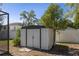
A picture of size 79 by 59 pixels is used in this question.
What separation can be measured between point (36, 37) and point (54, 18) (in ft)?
1.77

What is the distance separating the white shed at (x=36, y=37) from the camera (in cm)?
2600

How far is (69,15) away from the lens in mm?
25984

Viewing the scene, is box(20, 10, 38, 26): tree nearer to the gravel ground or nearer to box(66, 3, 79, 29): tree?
the gravel ground

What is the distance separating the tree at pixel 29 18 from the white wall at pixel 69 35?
56 centimetres

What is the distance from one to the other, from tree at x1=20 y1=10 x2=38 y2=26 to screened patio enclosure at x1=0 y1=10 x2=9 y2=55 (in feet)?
1.13

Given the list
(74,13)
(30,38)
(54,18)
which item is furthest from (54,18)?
(30,38)

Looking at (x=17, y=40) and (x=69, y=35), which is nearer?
(x=17, y=40)

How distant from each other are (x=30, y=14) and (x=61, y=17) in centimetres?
64

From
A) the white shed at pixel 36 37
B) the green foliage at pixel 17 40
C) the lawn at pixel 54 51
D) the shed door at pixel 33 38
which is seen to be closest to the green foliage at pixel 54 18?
the white shed at pixel 36 37

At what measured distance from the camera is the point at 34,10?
85.3 feet

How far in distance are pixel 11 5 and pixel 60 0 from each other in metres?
1.01

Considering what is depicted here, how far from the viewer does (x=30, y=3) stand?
1023 inches

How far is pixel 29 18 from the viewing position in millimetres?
26000

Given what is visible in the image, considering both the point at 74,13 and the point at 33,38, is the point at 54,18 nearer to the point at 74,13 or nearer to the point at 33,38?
the point at 74,13
